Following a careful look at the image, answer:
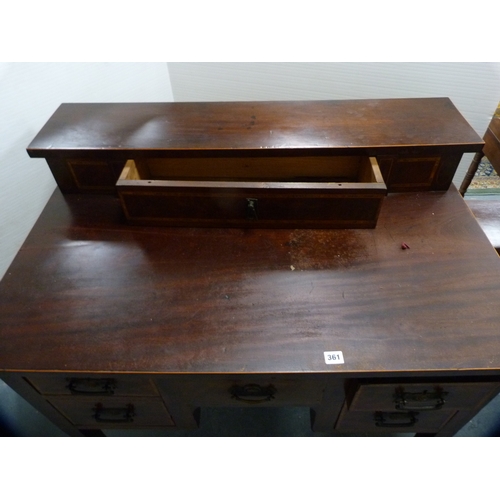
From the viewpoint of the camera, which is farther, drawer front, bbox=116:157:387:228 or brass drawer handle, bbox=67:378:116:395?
drawer front, bbox=116:157:387:228

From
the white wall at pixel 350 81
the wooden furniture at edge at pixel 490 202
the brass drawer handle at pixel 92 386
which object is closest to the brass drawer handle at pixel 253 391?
the brass drawer handle at pixel 92 386

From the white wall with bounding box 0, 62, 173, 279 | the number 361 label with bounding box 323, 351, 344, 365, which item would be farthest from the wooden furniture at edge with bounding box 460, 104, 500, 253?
the white wall with bounding box 0, 62, 173, 279

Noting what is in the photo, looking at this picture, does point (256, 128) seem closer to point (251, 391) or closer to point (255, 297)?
point (255, 297)

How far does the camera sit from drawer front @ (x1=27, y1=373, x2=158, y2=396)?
71 centimetres

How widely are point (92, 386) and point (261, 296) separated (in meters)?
0.42

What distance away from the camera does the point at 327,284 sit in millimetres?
787

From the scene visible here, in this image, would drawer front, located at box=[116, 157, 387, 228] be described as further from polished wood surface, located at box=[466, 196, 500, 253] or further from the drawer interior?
polished wood surface, located at box=[466, 196, 500, 253]

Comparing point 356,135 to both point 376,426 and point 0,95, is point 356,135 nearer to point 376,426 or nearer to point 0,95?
point 376,426

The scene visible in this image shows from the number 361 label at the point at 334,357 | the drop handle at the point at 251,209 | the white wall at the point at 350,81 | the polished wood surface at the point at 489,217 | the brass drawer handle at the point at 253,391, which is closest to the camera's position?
the number 361 label at the point at 334,357

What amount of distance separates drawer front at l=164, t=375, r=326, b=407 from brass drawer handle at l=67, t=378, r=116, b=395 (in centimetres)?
13

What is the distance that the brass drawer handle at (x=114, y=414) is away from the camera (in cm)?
86

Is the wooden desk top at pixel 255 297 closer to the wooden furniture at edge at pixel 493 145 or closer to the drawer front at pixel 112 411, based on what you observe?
the drawer front at pixel 112 411

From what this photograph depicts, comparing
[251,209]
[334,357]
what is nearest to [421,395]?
[334,357]

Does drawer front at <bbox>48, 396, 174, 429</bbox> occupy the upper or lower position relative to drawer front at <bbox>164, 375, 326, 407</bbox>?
lower
